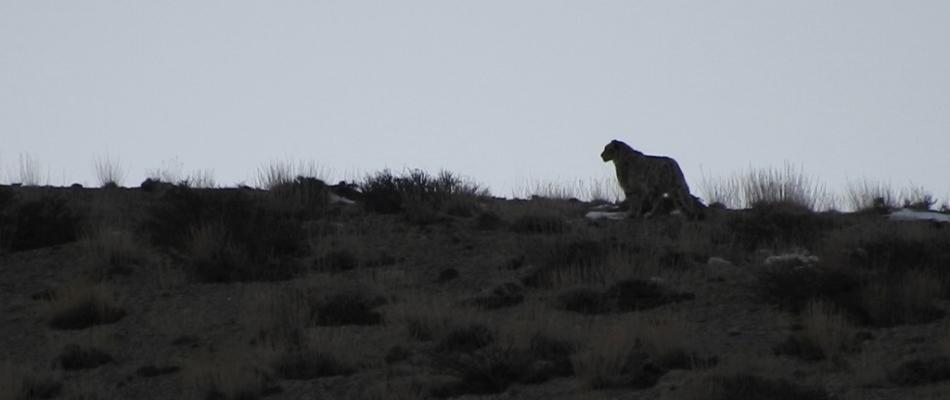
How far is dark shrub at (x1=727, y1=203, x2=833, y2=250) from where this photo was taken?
976 inches

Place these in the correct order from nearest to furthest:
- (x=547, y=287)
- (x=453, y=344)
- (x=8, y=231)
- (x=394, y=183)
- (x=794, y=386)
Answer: (x=794, y=386)
(x=453, y=344)
(x=547, y=287)
(x=8, y=231)
(x=394, y=183)

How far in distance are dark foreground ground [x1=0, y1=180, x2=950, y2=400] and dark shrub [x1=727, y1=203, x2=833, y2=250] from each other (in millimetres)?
55

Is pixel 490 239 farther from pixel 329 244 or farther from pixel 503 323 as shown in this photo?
pixel 503 323

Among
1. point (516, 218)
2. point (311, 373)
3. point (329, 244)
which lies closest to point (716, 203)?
point (516, 218)

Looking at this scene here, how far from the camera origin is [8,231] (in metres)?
26.0

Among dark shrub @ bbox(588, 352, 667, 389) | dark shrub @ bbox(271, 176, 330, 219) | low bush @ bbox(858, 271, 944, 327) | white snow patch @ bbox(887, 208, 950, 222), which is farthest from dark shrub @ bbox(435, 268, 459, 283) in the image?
white snow patch @ bbox(887, 208, 950, 222)

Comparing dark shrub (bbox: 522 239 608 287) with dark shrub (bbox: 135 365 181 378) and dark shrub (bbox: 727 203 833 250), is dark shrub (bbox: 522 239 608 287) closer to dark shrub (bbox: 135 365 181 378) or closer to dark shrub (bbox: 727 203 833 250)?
dark shrub (bbox: 727 203 833 250)

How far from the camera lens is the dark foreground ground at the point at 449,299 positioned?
1745 cm

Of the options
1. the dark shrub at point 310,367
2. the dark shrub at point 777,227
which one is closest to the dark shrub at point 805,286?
the dark shrub at point 777,227

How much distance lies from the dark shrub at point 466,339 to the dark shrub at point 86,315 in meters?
4.56

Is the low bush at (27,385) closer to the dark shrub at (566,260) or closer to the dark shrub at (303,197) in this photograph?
the dark shrub at (566,260)

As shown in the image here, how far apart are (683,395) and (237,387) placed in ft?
14.4

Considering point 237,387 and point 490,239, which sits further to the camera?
point 490,239

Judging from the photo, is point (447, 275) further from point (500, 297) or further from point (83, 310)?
point (83, 310)
